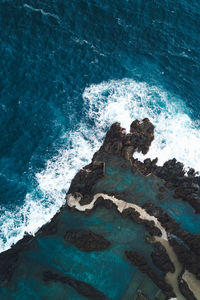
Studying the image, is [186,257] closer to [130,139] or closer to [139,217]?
[139,217]

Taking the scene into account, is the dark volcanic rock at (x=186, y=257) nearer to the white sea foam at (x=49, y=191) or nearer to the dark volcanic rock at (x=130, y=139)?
the dark volcanic rock at (x=130, y=139)

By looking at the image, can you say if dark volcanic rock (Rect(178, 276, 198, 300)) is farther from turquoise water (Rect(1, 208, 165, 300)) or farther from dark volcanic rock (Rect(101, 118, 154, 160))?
dark volcanic rock (Rect(101, 118, 154, 160))

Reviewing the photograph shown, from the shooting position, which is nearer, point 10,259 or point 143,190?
point 10,259

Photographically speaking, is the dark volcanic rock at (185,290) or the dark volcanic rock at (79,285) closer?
the dark volcanic rock at (79,285)

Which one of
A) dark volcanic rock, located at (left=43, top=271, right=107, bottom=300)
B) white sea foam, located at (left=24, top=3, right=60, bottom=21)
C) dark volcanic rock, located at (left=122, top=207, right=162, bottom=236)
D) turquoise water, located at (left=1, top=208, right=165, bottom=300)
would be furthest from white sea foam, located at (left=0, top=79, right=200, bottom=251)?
white sea foam, located at (left=24, top=3, right=60, bottom=21)

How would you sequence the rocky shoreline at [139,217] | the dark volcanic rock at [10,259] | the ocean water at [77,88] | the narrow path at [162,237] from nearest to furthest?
the dark volcanic rock at [10,259], the rocky shoreline at [139,217], the narrow path at [162,237], the ocean water at [77,88]

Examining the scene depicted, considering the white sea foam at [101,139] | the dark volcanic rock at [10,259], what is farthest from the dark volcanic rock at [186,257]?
the dark volcanic rock at [10,259]

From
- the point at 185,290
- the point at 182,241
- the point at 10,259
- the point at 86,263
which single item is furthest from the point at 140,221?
the point at 10,259
